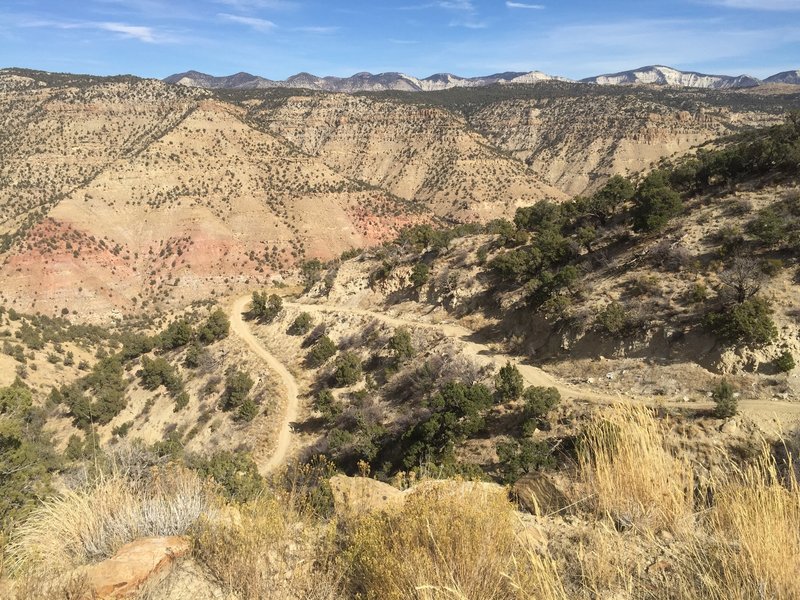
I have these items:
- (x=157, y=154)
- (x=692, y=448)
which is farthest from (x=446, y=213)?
(x=692, y=448)

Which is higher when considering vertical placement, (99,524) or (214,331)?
(99,524)

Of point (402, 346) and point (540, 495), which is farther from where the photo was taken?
point (402, 346)

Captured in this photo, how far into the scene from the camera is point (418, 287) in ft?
121

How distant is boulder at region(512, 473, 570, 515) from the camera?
21.8 feet

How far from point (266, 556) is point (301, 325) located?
33.3 m

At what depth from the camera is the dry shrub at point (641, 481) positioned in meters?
5.21

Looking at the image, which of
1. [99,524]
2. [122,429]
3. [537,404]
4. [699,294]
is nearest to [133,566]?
[99,524]

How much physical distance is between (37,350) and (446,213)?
71.7m

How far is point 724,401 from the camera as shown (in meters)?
15.1

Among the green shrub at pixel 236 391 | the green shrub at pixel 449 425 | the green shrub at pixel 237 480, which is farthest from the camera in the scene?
the green shrub at pixel 236 391

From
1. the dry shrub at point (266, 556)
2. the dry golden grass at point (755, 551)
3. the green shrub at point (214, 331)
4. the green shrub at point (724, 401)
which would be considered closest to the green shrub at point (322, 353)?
the green shrub at point (214, 331)

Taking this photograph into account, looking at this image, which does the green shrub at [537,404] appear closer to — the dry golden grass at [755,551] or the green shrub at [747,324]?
the green shrub at [747,324]

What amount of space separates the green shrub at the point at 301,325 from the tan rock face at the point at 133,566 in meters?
31.9

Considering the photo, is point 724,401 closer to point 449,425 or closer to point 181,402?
point 449,425
